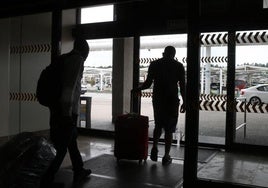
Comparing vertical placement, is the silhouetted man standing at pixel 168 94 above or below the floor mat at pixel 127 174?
above

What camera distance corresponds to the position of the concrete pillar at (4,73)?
583cm

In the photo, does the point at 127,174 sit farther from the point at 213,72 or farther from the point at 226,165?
the point at 213,72

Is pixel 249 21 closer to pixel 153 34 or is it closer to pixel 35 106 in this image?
pixel 153 34

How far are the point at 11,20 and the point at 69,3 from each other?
2595 millimetres

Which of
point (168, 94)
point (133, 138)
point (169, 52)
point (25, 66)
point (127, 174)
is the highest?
point (169, 52)

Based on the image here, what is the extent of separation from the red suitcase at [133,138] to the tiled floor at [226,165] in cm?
56

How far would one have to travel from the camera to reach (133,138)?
4.64m

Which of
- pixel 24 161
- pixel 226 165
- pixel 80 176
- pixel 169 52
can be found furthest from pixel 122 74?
pixel 24 161

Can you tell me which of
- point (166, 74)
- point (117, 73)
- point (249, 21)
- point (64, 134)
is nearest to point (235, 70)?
point (249, 21)

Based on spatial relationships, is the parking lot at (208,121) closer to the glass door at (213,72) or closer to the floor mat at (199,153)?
the glass door at (213,72)

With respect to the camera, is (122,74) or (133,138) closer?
(133,138)

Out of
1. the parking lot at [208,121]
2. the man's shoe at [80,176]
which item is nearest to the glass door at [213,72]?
the parking lot at [208,121]

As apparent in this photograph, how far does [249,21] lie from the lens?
5.26m

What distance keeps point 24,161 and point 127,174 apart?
6.37ft
